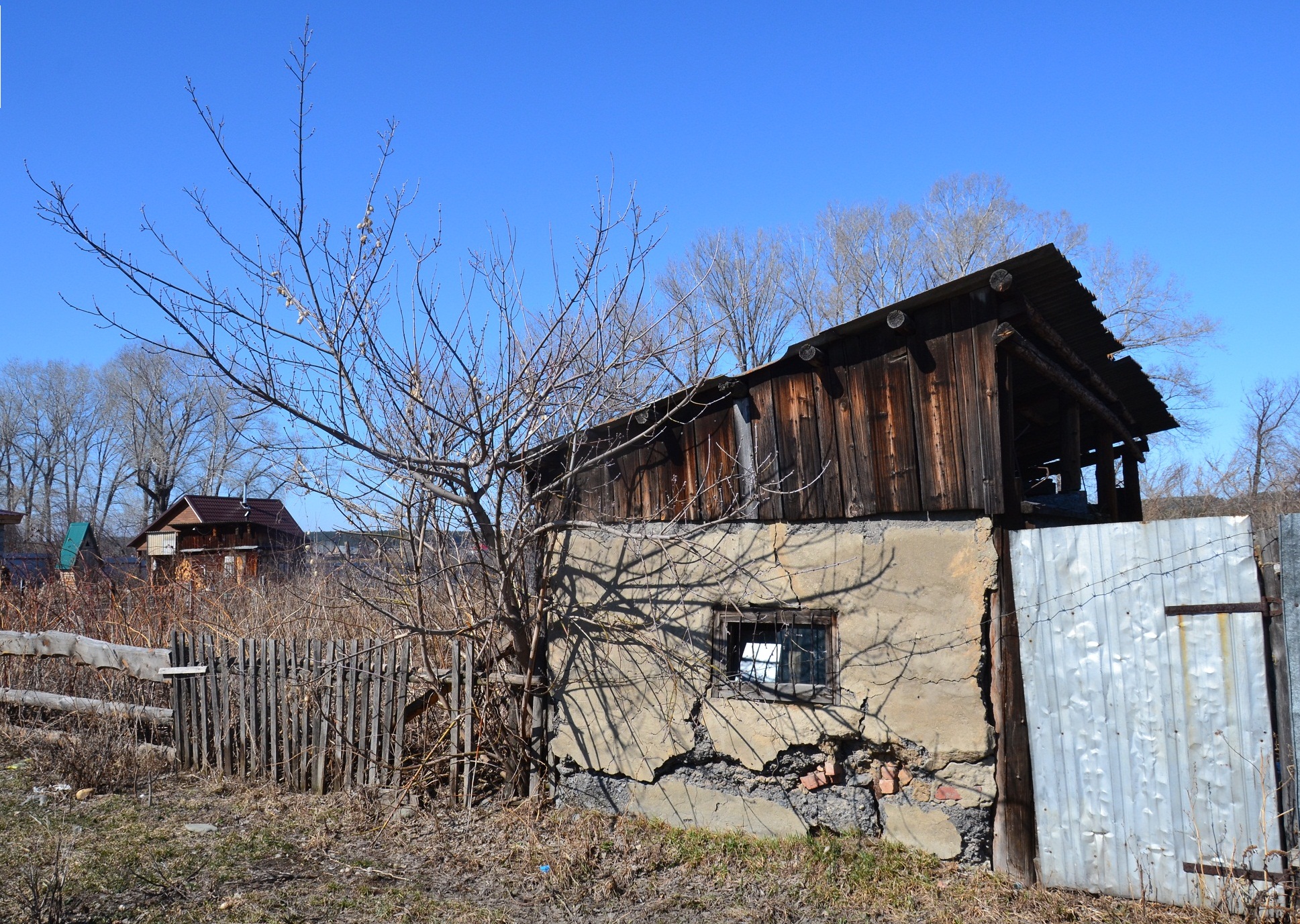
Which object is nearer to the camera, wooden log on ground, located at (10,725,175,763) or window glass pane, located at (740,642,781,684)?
window glass pane, located at (740,642,781,684)

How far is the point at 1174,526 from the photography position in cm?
481

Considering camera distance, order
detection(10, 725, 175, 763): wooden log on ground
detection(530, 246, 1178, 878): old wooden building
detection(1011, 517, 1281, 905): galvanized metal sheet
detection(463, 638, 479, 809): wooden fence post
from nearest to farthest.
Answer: detection(1011, 517, 1281, 905): galvanized metal sheet
detection(530, 246, 1178, 878): old wooden building
detection(463, 638, 479, 809): wooden fence post
detection(10, 725, 175, 763): wooden log on ground

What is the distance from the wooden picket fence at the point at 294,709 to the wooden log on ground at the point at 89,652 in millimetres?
358

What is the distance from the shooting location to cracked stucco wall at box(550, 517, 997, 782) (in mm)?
5305

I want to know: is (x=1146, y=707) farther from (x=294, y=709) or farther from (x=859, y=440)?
(x=294, y=709)

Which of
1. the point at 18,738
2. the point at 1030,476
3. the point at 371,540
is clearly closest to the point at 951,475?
the point at 371,540

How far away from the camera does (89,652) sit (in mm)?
8891

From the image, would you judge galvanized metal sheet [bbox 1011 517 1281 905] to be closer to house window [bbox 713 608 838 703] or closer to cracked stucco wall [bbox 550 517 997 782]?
cracked stucco wall [bbox 550 517 997 782]

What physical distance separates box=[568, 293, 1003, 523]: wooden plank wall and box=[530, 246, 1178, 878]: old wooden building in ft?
0.05

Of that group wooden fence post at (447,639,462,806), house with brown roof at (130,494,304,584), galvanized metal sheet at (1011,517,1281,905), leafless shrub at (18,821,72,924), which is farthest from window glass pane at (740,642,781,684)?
house with brown roof at (130,494,304,584)

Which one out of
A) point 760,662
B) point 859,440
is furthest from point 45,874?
point 859,440

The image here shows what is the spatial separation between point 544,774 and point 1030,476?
7.31 meters

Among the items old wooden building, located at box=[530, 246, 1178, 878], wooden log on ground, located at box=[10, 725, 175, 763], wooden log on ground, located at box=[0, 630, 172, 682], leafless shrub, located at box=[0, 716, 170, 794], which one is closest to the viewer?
old wooden building, located at box=[530, 246, 1178, 878]

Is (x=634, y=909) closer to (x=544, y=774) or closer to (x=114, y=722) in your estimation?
(x=544, y=774)
